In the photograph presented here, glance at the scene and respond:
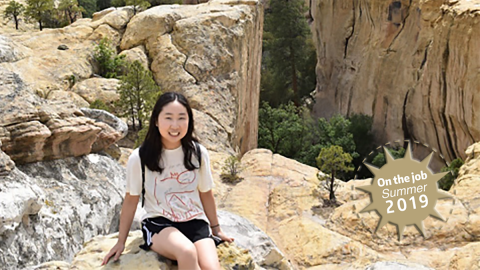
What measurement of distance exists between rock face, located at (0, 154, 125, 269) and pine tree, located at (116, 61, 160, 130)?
6.28m

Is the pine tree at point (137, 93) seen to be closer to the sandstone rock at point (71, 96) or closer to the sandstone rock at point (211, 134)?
the sandstone rock at point (71, 96)

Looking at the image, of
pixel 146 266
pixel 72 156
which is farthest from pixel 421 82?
pixel 146 266

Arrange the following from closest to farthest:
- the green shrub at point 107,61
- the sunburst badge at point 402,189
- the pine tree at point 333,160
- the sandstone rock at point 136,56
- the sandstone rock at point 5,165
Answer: the sandstone rock at point 5,165 → the sunburst badge at point 402,189 → the pine tree at point 333,160 → the green shrub at point 107,61 → the sandstone rock at point 136,56

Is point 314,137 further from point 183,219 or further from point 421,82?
point 183,219

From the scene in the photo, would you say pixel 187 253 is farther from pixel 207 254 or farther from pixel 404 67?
pixel 404 67

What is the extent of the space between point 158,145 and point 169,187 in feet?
1.16

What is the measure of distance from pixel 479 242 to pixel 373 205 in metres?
1.65

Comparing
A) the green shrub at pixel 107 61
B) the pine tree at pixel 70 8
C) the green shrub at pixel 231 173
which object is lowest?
the green shrub at pixel 231 173

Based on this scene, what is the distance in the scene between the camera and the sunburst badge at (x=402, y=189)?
6695 mm

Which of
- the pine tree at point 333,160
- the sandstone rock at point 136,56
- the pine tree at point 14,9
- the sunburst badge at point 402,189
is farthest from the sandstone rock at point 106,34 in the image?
the sunburst badge at point 402,189

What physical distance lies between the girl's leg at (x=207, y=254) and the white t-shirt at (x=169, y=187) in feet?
0.83

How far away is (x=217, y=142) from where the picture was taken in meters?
14.3


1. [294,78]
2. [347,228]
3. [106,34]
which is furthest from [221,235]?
[294,78]

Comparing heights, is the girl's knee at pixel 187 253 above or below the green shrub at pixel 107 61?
below
